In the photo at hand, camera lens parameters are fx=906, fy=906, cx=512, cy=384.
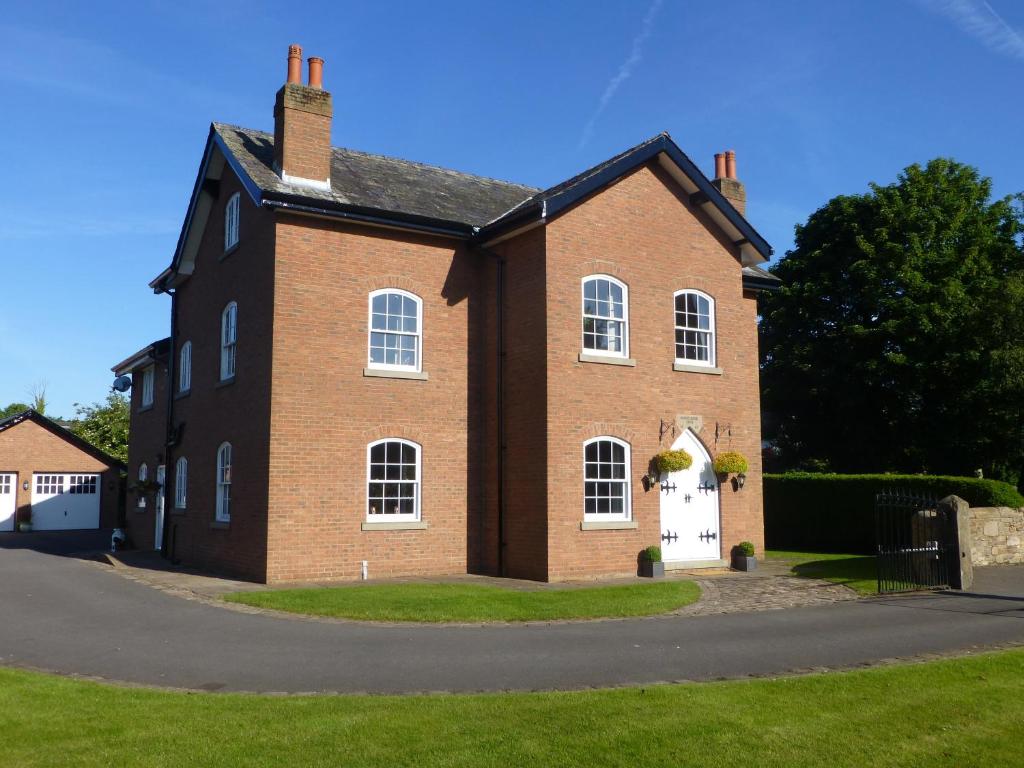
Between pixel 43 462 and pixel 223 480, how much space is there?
2348 centimetres

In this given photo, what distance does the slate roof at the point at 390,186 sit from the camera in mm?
18734

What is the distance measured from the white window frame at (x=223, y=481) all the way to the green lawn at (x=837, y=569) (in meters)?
12.3

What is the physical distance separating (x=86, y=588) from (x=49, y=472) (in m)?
25.2

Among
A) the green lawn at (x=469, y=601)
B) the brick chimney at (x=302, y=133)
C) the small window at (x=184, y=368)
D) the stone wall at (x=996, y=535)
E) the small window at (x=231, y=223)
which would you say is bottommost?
the green lawn at (x=469, y=601)

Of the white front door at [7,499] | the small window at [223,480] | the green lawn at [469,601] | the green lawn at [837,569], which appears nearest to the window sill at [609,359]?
the green lawn at [469,601]

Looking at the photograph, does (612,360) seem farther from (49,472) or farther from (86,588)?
(49,472)

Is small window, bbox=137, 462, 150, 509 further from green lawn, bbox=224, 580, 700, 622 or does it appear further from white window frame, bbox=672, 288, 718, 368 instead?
white window frame, bbox=672, 288, 718, 368

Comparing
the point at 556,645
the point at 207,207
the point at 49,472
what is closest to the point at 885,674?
the point at 556,645

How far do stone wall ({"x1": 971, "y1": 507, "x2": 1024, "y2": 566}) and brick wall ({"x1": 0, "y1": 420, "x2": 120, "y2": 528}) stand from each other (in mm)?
31727

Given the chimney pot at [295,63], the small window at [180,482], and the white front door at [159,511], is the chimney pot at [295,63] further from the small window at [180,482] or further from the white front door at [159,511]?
the white front door at [159,511]

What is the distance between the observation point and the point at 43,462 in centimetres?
3894

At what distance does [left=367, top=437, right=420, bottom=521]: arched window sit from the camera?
1822cm

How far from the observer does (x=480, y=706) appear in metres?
7.74

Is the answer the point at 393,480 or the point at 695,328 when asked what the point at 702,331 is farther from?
the point at 393,480
